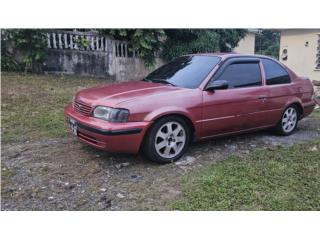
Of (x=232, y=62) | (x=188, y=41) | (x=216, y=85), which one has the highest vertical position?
(x=188, y=41)

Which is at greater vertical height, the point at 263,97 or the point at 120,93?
the point at 120,93

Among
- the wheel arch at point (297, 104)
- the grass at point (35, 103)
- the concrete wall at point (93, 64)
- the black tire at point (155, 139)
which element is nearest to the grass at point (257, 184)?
the black tire at point (155, 139)

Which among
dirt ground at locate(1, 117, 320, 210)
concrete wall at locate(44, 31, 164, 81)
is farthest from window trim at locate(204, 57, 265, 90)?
concrete wall at locate(44, 31, 164, 81)

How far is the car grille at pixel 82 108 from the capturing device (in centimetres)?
420

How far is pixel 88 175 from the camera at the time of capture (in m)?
3.96

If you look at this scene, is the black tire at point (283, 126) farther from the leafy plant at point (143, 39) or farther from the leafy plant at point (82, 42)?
the leafy plant at point (82, 42)

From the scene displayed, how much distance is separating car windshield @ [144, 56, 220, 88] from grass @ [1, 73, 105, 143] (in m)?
1.93

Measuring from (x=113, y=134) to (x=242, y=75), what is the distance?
2411 mm

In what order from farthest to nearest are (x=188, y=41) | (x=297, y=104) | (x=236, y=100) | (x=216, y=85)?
(x=188, y=41), (x=297, y=104), (x=236, y=100), (x=216, y=85)

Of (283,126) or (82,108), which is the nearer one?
(82,108)

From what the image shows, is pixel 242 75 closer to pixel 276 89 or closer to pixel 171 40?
pixel 276 89

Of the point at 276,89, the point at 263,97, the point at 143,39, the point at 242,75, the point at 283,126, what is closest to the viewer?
the point at 242,75

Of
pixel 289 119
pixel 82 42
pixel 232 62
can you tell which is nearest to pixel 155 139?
pixel 232 62

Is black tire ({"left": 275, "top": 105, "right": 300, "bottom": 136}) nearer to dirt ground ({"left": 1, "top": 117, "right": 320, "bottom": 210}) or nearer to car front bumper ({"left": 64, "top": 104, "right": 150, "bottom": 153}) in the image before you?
dirt ground ({"left": 1, "top": 117, "right": 320, "bottom": 210})
